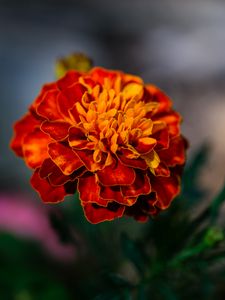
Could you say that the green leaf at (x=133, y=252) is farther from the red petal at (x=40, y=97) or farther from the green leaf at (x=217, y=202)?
the red petal at (x=40, y=97)

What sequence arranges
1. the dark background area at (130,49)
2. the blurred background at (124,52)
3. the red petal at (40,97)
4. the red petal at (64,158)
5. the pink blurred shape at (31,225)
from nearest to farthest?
the red petal at (64,158), the red petal at (40,97), the pink blurred shape at (31,225), the blurred background at (124,52), the dark background area at (130,49)

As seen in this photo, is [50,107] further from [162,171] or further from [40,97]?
[162,171]

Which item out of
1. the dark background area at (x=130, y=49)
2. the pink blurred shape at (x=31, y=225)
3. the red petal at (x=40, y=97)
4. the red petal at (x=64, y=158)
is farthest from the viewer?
the dark background area at (x=130, y=49)

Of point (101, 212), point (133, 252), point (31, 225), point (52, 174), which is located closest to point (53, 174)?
point (52, 174)

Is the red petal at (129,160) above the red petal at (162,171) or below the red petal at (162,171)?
above

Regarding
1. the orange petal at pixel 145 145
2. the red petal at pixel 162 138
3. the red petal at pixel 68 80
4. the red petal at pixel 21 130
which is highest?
the red petal at pixel 68 80

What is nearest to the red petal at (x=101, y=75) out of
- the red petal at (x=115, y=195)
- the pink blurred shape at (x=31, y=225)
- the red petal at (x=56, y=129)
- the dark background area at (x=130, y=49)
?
the red petal at (x=56, y=129)

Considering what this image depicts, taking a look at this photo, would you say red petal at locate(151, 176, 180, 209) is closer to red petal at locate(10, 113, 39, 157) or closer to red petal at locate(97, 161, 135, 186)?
red petal at locate(97, 161, 135, 186)
